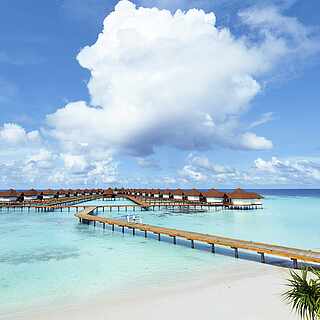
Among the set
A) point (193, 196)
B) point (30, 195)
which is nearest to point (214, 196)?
point (193, 196)

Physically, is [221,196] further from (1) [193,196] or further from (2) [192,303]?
(2) [192,303]

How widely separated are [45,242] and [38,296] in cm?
1268

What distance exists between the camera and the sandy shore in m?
10.0

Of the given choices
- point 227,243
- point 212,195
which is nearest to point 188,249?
point 227,243

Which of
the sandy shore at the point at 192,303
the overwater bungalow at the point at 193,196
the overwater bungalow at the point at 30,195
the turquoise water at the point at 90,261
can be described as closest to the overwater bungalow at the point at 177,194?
the overwater bungalow at the point at 193,196

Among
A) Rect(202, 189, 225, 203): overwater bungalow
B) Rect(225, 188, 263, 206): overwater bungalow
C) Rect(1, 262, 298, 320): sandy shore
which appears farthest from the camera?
Rect(202, 189, 225, 203): overwater bungalow

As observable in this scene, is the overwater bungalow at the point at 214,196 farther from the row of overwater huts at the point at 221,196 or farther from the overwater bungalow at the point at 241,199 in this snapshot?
the overwater bungalow at the point at 241,199

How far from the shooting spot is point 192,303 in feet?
36.2

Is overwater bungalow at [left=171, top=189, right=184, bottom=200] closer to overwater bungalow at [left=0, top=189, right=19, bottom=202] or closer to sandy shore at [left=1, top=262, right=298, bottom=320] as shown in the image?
overwater bungalow at [left=0, top=189, right=19, bottom=202]

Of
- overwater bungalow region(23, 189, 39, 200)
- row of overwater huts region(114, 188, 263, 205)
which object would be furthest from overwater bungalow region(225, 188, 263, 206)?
overwater bungalow region(23, 189, 39, 200)

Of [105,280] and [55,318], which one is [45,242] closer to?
[105,280]

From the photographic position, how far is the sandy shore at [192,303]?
32.8 feet

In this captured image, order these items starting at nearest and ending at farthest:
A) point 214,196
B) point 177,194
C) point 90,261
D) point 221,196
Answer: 1. point 90,261
2. point 221,196
3. point 214,196
4. point 177,194

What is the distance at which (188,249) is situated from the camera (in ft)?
68.4
